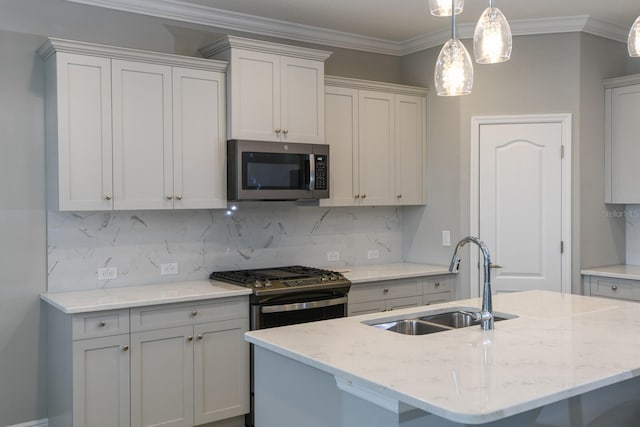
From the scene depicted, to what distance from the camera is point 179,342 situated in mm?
3494

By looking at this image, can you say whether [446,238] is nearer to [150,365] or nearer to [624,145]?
[624,145]

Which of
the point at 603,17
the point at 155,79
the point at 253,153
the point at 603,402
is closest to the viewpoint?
the point at 603,402

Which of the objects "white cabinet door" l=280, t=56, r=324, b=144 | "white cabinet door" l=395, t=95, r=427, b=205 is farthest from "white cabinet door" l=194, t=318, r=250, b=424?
"white cabinet door" l=395, t=95, r=427, b=205

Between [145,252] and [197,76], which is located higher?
[197,76]

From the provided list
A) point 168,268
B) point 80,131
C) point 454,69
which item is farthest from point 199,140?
point 454,69

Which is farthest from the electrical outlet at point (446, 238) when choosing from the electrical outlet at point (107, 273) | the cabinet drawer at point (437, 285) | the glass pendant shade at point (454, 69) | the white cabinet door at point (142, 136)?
the glass pendant shade at point (454, 69)

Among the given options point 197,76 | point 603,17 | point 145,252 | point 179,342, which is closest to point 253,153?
point 197,76

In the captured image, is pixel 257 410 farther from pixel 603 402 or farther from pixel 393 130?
pixel 393 130

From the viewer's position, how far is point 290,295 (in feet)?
12.5

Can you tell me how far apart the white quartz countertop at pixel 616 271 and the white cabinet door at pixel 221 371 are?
8.62 feet

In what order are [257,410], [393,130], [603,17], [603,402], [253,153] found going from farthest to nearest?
[393,130]
[603,17]
[253,153]
[257,410]
[603,402]

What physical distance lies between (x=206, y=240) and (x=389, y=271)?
1405 mm

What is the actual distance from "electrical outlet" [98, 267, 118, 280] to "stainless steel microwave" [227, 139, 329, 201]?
2.83 ft

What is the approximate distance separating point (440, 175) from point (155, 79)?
2432mm
